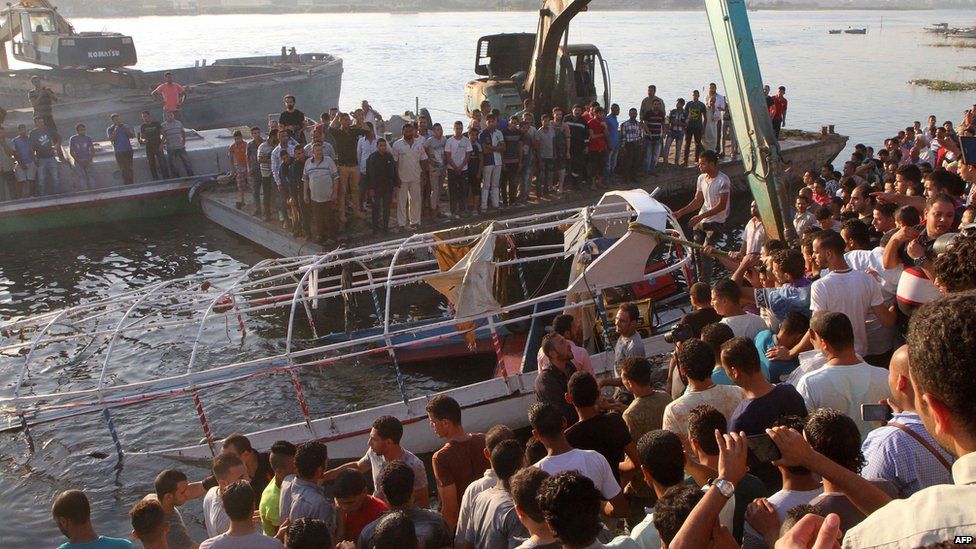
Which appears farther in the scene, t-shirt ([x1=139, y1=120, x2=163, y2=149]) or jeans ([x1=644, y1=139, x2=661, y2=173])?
t-shirt ([x1=139, y1=120, x2=163, y2=149])

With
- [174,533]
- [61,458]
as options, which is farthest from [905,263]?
[61,458]

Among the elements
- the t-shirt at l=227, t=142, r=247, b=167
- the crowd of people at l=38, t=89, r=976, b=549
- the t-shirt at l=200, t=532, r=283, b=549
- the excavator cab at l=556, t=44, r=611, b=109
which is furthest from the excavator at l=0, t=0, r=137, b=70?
the t-shirt at l=200, t=532, r=283, b=549

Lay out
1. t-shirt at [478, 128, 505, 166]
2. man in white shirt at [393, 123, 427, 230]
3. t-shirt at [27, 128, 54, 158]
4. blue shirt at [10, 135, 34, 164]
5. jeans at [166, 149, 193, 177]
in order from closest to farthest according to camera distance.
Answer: man in white shirt at [393, 123, 427, 230], t-shirt at [478, 128, 505, 166], blue shirt at [10, 135, 34, 164], t-shirt at [27, 128, 54, 158], jeans at [166, 149, 193, 177]

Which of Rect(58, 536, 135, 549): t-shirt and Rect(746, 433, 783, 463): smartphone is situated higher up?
Rect(746, 433, 783, 463): smartphone

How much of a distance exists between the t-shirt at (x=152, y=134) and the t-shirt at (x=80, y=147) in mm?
1374

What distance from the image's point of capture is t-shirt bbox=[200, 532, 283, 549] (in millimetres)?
4766

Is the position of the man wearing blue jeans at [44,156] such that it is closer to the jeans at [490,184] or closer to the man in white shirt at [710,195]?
the jeans at [490,184]

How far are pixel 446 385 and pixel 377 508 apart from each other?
6959 mm

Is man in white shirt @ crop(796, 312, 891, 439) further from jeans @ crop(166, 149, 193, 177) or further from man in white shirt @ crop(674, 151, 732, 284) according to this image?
jeans @ crop(166, 149, 193, 177)

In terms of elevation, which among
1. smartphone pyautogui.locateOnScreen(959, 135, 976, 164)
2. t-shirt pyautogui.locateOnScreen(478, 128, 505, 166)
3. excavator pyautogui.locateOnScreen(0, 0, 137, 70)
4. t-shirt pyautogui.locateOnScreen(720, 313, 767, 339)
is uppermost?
excavator pyautogui.locateOnScreen(0, 0, 137, 70)

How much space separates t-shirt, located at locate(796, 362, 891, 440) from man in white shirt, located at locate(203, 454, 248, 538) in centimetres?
404

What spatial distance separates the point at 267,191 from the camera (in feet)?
58.0

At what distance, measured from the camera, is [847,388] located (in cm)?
509

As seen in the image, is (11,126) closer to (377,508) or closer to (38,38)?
(38,38)
